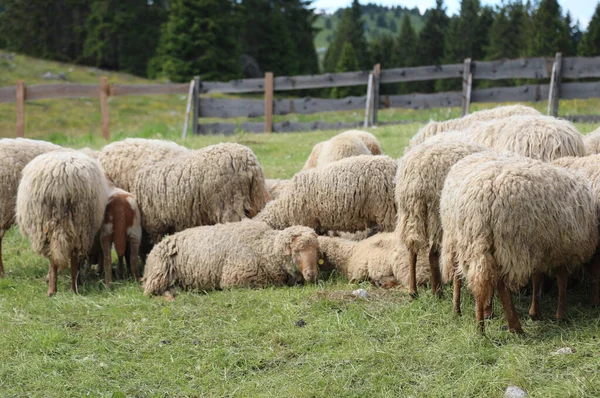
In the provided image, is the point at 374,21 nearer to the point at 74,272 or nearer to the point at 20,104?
the point at 20,104

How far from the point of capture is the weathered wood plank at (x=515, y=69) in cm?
1596

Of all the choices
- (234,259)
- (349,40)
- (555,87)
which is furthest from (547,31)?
(234,259)

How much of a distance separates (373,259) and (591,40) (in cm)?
4384

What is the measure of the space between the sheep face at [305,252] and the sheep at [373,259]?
35 cm

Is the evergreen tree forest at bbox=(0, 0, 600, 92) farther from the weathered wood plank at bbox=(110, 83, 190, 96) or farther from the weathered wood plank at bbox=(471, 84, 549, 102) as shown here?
the weathered wood plank at bbox=(471, 84, 549, 102)

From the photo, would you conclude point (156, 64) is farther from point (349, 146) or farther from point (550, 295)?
point (550, 295)

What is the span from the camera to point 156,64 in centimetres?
5050

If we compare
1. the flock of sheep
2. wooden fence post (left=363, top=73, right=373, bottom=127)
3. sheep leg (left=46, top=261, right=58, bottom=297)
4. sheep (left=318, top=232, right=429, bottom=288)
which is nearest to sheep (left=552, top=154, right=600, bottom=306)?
the flock of sheep

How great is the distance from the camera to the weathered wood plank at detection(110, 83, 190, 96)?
18.8 meters

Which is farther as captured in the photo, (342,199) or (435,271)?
(342,199)

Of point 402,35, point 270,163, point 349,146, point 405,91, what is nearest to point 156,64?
point 405,91

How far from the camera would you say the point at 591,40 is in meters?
45.5

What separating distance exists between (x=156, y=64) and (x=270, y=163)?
131 feet

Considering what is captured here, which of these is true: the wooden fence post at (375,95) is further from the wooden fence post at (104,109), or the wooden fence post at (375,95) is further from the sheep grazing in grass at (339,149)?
the sheep grazing in grass at (339,149)
